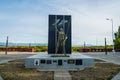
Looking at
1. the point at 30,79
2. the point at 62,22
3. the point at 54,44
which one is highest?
the point at 62,22

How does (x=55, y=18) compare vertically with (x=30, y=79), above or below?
above

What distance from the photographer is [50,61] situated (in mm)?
20625

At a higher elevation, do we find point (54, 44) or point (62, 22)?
point (62, 22)

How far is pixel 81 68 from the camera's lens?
20391mm

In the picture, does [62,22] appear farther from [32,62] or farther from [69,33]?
[32,62]

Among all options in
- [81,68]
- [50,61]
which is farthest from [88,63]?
[50,61]

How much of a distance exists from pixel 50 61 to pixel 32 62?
4.29 feet

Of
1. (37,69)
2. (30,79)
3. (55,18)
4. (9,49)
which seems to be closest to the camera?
(30,79)

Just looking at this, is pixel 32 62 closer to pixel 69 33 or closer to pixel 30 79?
pixel 30 79

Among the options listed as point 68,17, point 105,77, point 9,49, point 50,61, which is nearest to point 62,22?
point 68,17

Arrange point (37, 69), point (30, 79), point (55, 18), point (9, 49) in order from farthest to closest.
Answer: point (9, 49), point (55, 18), point (37, 69), point (30, 79)

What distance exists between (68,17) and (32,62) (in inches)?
356

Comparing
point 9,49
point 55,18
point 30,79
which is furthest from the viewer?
point 9,49

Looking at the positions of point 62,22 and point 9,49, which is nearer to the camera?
point 62,22
